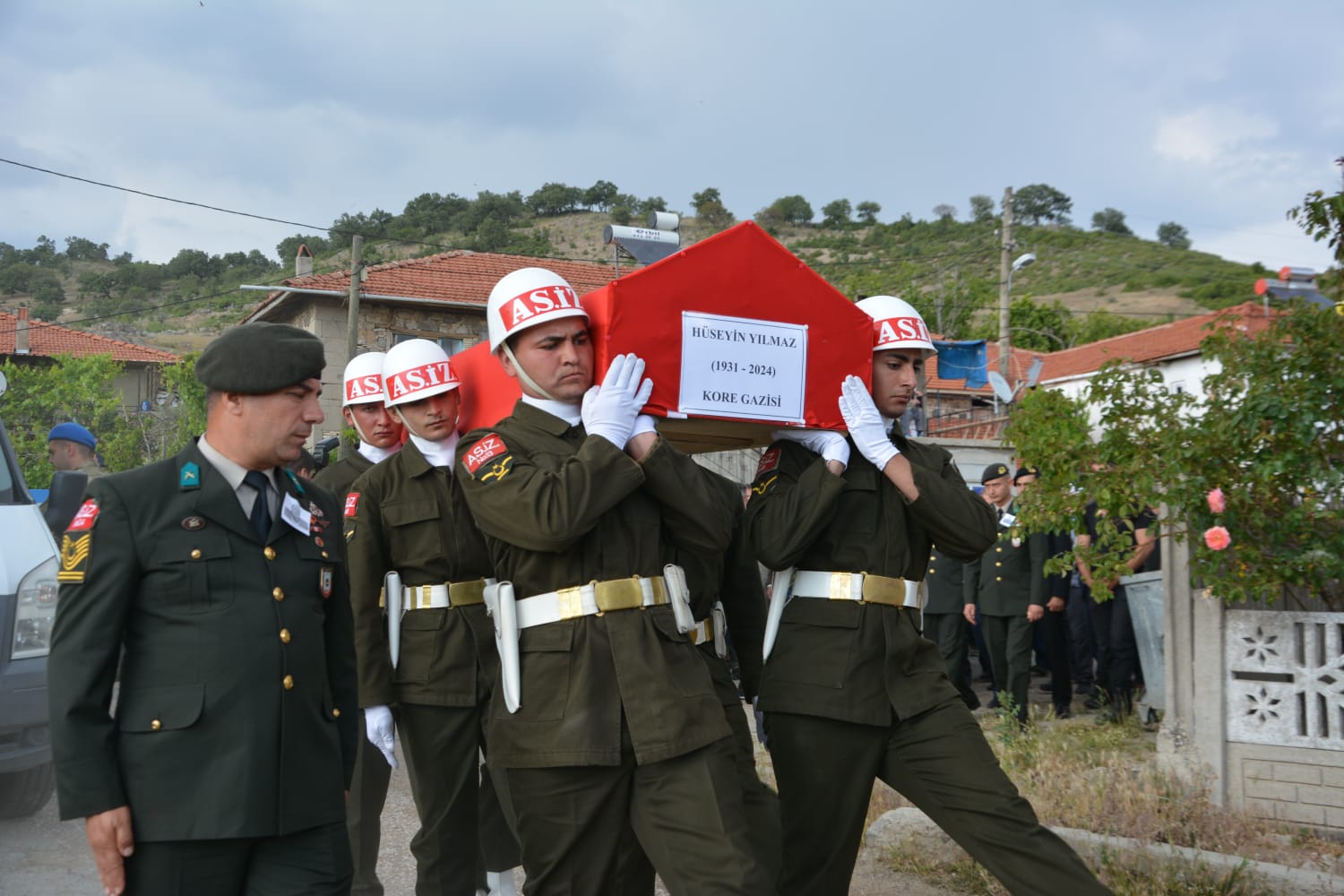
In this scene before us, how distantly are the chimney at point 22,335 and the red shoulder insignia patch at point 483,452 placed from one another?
4920 centimetres

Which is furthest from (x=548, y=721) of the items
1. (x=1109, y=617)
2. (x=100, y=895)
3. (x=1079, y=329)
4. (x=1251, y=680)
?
(x=1079, y=329)

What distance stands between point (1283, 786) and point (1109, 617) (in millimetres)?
3980

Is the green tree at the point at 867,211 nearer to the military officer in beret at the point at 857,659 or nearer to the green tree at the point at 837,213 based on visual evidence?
the green tree at the point at 837,213

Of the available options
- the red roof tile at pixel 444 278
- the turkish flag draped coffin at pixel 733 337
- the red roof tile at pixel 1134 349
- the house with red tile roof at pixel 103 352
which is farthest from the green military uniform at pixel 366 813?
the house with red tile roof at pixel 103 352

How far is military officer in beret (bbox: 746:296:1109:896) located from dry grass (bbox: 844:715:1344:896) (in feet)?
4.32

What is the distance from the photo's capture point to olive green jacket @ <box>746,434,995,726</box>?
397cm

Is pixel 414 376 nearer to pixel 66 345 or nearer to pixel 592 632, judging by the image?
pixel 592 632

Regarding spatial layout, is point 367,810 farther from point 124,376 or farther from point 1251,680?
point 124,376

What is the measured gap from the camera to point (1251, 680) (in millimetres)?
6113

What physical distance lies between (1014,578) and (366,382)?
237 inches

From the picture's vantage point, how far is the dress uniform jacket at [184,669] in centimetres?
278

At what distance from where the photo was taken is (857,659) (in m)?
3.98

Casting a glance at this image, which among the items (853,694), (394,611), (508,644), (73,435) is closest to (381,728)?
(394,611)

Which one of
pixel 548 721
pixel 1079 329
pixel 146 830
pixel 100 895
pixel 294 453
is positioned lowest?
pixel 100 895
